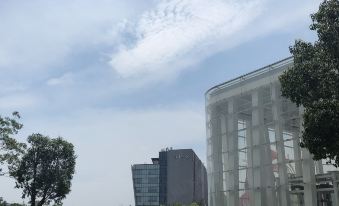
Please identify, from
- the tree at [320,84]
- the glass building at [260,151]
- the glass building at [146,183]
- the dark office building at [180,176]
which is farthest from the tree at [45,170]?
the glass building at [146,183]

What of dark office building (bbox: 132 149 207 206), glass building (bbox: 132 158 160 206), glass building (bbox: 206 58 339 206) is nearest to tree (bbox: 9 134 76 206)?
glass building (bbox: 206 58 339 206)

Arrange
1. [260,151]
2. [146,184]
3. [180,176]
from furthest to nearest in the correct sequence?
[146,184] < [180,176] < [260,151]

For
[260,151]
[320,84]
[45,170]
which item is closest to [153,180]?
[45,170]

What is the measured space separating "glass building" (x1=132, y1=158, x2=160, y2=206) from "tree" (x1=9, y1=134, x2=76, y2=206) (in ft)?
373

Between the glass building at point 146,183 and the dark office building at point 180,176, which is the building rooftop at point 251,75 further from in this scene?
the glass building at point 146,183

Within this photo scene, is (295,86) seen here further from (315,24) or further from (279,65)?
(279,65)

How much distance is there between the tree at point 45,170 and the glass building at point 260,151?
725 inches

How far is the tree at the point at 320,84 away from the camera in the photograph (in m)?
21.2

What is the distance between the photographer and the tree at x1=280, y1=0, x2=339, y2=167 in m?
21.2

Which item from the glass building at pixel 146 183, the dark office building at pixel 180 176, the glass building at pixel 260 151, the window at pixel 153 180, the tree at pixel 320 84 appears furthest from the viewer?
the glass building at pixel 146 183

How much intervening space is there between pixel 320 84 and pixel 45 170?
134 feet

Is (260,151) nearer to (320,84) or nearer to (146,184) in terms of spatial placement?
(320,84)

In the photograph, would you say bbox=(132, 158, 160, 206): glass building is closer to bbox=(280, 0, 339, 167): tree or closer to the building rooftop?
the building rooftop

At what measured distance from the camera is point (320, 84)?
22.5 meters
